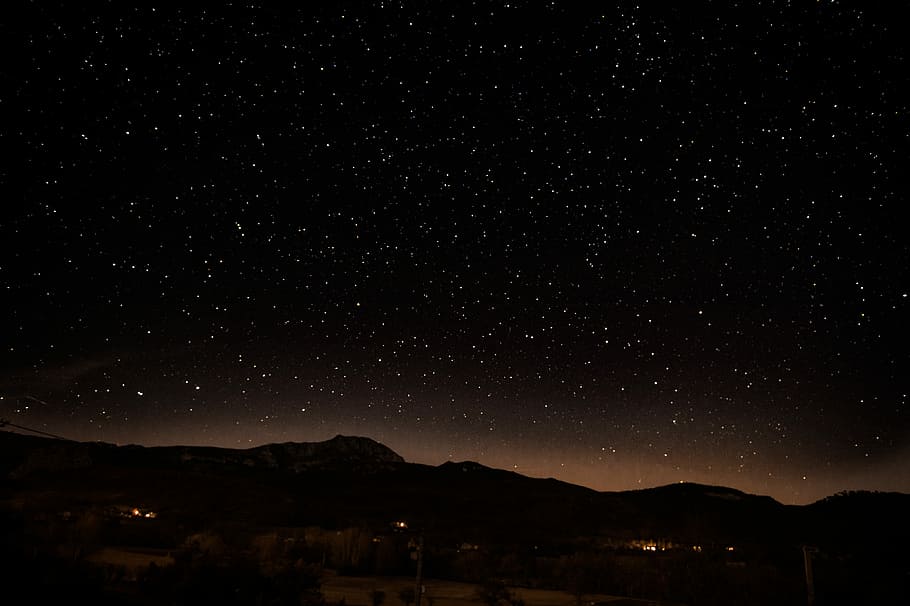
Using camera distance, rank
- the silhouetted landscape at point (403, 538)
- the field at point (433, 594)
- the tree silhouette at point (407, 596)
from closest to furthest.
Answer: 1. the silhouetted landscape at point (403, 538)
2. the tree silhouette at point (407, 596)
3. the field at point (433, 594)

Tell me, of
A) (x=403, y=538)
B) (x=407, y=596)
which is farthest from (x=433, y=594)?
(x=403, y=538)

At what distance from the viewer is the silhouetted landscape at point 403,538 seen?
1344 centimetres

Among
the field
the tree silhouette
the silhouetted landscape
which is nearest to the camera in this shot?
the silhouetted landscape

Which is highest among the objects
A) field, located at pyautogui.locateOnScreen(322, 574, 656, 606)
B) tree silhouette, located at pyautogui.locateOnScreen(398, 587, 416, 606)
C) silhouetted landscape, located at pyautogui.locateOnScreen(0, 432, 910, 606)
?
silhouetted landscape, located at pyautogui.locateOnScreen(0, 432, 910, 606)

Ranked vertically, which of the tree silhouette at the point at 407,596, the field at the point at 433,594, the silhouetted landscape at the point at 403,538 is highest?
the silhouetted landscape at the point at 403,538

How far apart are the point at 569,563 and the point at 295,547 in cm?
1028

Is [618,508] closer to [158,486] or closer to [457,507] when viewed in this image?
[457,507]

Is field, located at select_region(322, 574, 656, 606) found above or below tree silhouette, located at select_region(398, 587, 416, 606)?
below

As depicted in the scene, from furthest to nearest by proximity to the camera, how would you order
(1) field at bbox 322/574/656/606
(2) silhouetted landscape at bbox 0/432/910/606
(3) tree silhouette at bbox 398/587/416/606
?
(1) field at bbox 322/574/656/606
(3) tree silhouette at bbox 398/587/416/606
(2) silhouetted landscape at bbox 0/432/910/606

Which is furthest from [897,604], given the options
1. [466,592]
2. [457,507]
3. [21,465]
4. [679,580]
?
[21,465]

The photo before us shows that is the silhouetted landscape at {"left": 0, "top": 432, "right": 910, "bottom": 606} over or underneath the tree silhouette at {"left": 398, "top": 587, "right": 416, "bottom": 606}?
over

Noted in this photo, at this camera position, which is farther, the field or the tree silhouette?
the field

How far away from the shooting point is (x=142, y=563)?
682 inches

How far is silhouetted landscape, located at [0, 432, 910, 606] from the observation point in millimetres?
13438
